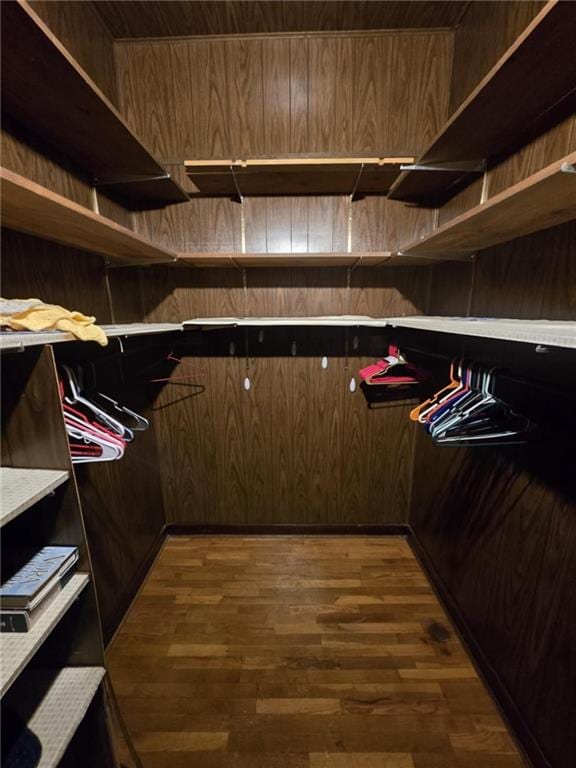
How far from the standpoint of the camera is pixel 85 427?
3.34ft

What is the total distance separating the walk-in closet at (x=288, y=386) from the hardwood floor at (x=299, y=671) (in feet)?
0.04

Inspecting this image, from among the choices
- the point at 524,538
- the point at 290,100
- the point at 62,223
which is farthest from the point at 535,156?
the point at 62,223

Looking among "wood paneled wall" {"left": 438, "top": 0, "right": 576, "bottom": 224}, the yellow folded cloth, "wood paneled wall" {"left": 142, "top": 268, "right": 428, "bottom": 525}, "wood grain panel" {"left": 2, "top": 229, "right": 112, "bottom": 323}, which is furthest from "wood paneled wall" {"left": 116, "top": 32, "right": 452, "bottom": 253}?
the yellow folded cloth

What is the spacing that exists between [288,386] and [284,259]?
2.48 ft

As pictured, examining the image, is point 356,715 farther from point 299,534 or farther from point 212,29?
point 212,29

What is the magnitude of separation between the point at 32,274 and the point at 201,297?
88 cm

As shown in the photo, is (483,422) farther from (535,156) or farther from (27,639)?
(27,639)

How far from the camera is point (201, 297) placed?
1841mm

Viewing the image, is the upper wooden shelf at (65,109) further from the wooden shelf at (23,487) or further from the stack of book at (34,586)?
the stack of book at (34,586)

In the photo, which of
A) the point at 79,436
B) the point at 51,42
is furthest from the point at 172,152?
Result: the point at 79,436

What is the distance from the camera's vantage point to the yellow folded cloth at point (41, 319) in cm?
71

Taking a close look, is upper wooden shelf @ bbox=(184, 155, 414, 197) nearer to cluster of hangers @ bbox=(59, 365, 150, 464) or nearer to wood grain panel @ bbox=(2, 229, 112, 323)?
wood grain panel @ bbox=(2, 229, 112, 323)

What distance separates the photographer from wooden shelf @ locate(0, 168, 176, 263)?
68 cm

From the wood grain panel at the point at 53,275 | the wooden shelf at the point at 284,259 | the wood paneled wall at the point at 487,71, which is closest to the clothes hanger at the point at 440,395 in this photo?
the wooden shelf at the point at 284,259
